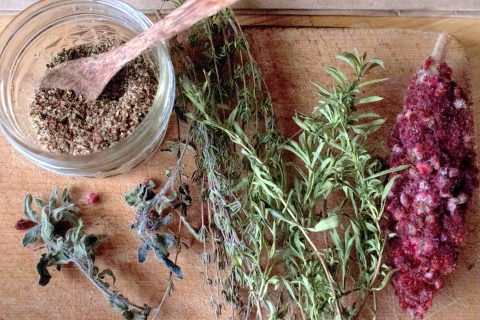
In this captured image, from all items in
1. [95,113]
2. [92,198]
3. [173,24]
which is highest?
[173,24]

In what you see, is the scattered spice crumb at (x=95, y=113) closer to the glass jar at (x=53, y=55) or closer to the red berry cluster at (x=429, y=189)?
the glass jar at (x=53, y=55)

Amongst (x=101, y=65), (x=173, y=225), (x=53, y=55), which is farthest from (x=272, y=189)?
(x=53, y=55)

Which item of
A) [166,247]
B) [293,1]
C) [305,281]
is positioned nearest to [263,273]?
[305,281]

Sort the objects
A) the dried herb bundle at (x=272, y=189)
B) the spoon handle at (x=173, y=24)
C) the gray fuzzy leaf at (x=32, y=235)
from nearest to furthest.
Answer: the spoon handle at (x=173, y=24)
the dried herb bundle at (x=272, y=189)
the gray fuzzy leaf at (x=32, y=235)

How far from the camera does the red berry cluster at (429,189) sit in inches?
34.5

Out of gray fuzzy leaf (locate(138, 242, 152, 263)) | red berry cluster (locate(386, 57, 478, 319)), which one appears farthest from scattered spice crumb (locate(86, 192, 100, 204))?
red berry cluster (locate(386, 57, 478, 319))

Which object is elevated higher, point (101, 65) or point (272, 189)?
point (101, 65)

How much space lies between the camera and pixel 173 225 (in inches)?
39.7

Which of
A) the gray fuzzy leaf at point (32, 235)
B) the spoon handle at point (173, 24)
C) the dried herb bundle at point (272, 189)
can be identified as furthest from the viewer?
the gray fuzzy leaf at point (32, 235)

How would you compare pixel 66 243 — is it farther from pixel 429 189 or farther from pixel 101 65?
pixel 429 189

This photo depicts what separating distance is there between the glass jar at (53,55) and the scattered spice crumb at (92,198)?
5 centimetres

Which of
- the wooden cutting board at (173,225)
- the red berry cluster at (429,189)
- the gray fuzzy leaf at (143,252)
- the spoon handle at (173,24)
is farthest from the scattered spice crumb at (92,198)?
the red berry cluster at (429,189)

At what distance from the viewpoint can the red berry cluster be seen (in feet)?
2.87

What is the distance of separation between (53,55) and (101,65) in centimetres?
20
